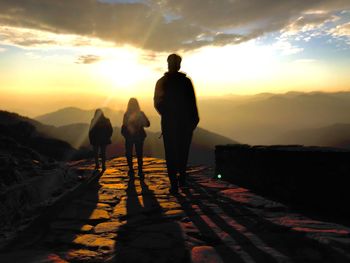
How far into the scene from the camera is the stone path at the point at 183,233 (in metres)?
2.97

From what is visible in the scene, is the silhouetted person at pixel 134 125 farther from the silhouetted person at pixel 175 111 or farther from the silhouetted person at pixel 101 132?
the silhouetted person at pixel 175 111

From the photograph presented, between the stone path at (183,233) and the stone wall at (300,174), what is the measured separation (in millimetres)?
313

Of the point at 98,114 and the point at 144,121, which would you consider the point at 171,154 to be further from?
the point at 98,114

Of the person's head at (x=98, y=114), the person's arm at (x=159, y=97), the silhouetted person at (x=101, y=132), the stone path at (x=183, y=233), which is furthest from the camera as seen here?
the person's head at (x=98, y=114)

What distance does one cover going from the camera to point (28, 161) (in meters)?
6.32

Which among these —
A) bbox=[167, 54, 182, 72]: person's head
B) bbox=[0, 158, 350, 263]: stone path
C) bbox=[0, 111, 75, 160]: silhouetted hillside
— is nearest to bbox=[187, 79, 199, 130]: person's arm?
bbox=[167, 54, 182, 72]: person's head

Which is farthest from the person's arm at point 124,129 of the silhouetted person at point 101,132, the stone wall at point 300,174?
the stone wall at point 300,174

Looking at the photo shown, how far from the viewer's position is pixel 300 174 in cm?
493

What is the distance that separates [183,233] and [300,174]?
2.02 metres

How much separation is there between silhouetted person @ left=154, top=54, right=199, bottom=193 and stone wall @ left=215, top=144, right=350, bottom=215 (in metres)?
1.17

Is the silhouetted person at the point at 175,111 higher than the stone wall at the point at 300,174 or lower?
higher

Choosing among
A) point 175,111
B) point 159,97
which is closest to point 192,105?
point 175,111

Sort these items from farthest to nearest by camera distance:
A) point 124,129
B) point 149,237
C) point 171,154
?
point 124,129 < point 171,154 < point 149,237

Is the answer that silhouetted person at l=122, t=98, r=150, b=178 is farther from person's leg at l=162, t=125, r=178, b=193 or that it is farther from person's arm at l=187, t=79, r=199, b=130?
person's arm at l=187, t=79, r=199, b=130
